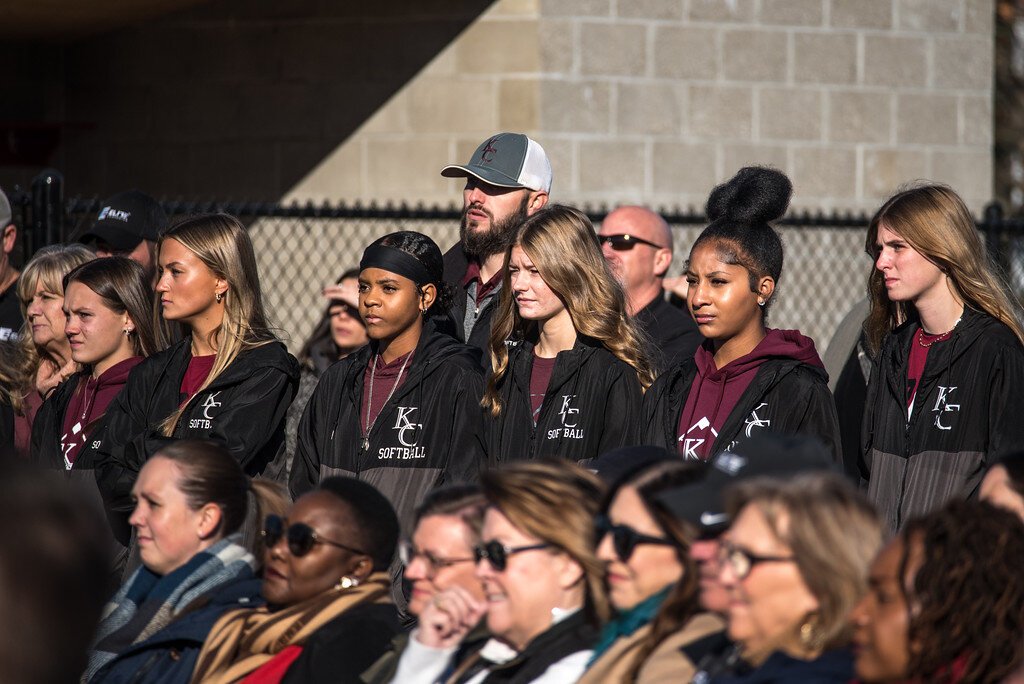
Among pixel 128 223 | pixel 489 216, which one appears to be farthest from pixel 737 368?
pixel 128 223

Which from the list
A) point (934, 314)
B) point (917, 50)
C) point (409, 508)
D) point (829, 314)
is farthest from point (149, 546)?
point (917, 50)

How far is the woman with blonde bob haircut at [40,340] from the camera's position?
20.8ft

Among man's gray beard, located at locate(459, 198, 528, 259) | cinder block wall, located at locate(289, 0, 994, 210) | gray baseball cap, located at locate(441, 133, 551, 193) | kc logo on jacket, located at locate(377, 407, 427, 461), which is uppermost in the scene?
cinder block wall, located at locate(289, 0, 994, 210)

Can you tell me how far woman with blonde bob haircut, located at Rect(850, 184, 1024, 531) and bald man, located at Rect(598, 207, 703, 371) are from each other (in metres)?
1.45

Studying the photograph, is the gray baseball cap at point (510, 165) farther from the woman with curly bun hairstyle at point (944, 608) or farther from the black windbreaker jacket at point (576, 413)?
the woman with curly bun hairstyle at point (944, 608)

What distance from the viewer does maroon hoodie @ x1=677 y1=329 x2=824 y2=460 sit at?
486 cm

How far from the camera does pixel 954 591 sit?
8.95ft

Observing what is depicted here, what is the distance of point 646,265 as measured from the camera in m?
6.93

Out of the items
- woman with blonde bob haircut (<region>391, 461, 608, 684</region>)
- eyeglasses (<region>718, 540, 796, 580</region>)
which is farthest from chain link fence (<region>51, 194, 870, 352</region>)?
eyeglasses (<region>718, 540, 796, 580</region>)

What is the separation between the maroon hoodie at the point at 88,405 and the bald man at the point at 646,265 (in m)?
2.15

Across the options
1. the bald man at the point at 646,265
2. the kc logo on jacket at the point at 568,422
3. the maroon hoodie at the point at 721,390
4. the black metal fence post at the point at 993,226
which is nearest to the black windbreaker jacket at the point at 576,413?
the kc logo on jacket at the point at 568,422

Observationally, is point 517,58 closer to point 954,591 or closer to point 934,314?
point 934,314

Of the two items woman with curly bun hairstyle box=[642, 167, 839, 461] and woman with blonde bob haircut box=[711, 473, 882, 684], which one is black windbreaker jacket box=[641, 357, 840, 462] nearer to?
woman with curly bun hairstyle box=[642, 167, 839, 461]

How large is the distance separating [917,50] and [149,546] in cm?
755
